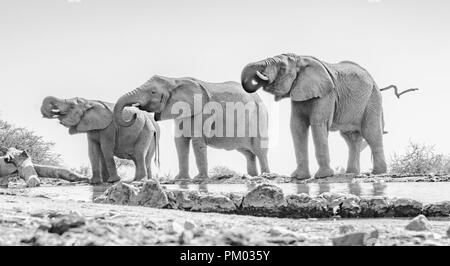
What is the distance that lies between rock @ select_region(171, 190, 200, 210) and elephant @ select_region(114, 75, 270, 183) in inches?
320

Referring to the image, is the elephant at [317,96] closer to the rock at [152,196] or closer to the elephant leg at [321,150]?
the elephant leg at [321,150]

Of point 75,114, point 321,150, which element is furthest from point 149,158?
point 321,150

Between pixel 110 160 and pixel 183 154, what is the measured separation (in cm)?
195

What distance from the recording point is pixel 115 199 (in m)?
8.20

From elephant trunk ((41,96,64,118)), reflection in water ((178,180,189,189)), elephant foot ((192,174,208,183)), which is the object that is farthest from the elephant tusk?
elephant trunk ((41,96,64,118))

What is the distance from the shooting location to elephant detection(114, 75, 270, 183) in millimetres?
16828

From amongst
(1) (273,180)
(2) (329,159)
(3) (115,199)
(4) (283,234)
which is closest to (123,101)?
(1) (273,180)

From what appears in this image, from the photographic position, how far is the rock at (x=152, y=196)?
25.5 ft

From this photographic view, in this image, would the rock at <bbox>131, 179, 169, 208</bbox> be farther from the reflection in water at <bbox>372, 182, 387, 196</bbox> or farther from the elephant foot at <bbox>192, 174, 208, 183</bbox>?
the elephant foot at <bbox>192, 174, 208, 183</bbox>

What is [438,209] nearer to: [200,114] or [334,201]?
[334,201]

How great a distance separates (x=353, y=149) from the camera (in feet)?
57.3

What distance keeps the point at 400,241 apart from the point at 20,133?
2279 cm
